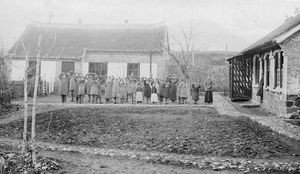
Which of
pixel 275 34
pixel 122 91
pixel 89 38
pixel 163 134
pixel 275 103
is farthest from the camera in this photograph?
pixel 89 38

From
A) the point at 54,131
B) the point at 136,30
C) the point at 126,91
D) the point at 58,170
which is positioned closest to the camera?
the point at 58,170

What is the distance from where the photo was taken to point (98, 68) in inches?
1128

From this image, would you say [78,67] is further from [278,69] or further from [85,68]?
[278,69]

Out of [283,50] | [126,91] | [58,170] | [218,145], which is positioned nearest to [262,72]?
A: [283,50]

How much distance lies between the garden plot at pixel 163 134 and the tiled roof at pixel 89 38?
16040mm

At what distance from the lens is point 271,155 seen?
7.87m

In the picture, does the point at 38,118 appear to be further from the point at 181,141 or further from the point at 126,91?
the point at 126,91

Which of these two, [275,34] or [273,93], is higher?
[275,34]

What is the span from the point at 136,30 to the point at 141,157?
2489 cm

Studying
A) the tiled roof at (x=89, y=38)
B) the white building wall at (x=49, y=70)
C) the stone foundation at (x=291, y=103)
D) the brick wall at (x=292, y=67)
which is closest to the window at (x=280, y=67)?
the brick wall at (x=292, y=67)

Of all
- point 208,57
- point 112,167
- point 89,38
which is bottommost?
point 112,167

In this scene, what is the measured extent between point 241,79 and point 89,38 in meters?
14.7

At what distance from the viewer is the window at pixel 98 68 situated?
28.6 meters

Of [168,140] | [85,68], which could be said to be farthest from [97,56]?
[168,140]
